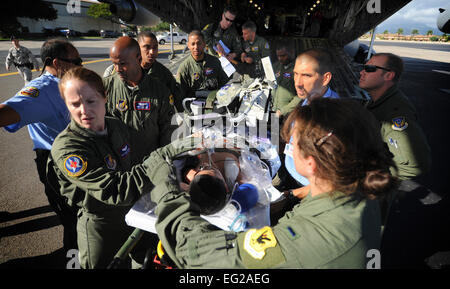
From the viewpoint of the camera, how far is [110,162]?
5.02 ft

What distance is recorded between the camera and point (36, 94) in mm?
1620

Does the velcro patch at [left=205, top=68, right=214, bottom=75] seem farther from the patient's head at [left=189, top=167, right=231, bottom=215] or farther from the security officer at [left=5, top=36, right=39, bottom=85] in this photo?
the security officer at [left=5, top=36, right=39, bottom=85]

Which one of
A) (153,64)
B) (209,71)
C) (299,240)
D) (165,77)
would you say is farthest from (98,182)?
(209,71)

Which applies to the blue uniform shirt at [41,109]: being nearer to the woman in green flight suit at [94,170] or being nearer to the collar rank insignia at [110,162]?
the woman in green flight suit at [94,170]

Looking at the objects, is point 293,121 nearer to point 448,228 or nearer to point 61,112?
point 61,112

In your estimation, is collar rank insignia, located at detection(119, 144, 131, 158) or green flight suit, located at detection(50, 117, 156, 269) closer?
green flight suit, located at detection(50, 117, 156, 269)

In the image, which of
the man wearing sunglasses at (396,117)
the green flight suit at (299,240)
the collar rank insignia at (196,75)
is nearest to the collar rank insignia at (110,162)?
the green flight suit at (299,240)

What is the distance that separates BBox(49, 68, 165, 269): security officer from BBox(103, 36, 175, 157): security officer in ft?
2.46

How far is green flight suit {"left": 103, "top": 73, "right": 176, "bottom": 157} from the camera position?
96.8 inches

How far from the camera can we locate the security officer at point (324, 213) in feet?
2.61

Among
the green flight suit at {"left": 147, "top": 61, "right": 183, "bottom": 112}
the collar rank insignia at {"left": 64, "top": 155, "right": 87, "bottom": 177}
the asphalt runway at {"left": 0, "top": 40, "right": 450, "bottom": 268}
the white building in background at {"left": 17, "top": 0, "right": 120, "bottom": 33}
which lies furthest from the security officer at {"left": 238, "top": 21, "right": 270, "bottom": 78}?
the white building in background at {"left": 17, "top": 0, "right": 120, "bottom": 33}

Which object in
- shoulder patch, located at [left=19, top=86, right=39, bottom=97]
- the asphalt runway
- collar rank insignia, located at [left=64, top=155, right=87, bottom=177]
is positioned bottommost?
the asphalt runway

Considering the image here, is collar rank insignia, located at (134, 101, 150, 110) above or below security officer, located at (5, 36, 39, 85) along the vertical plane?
below

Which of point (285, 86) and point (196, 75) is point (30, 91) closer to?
point (196, 75)
